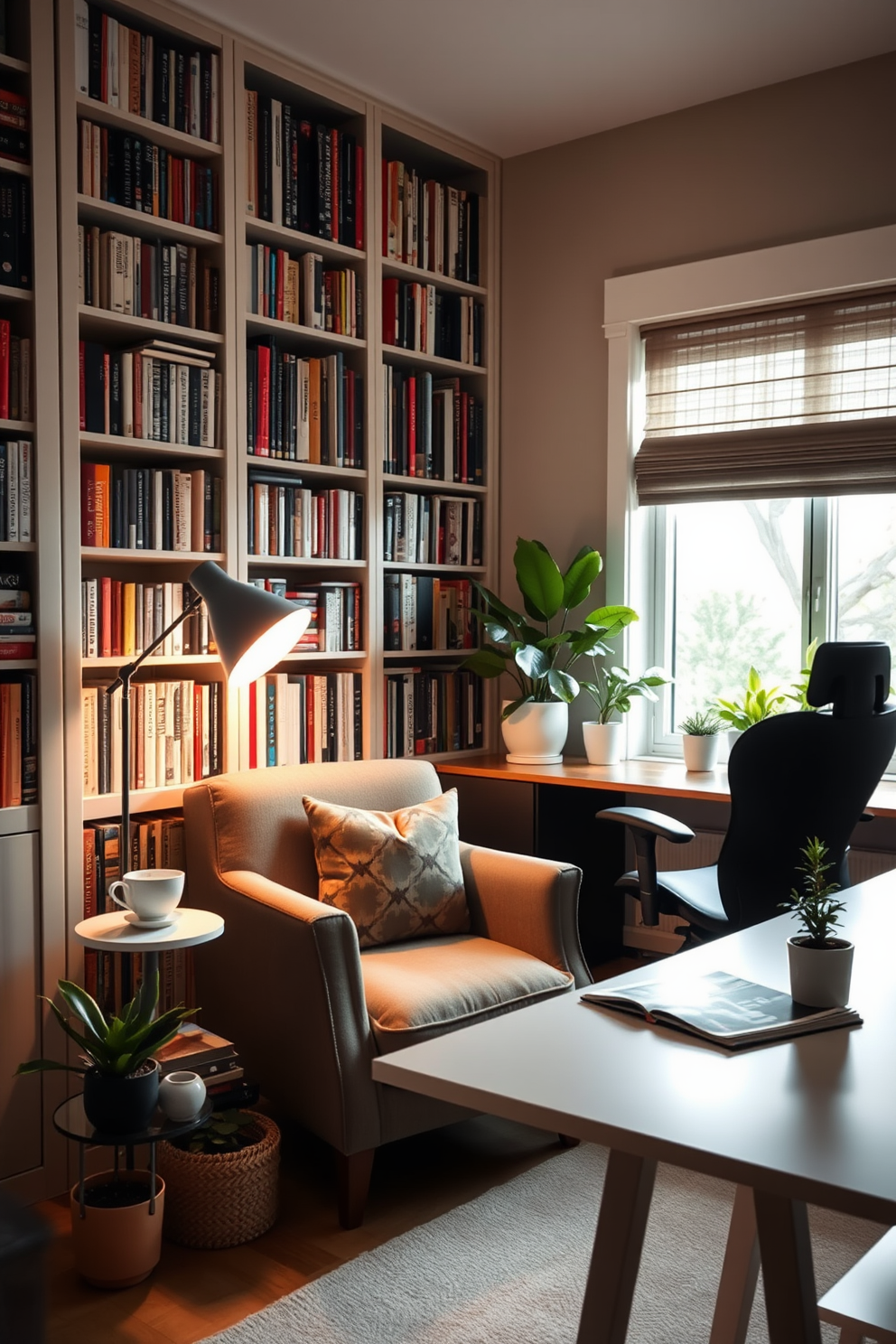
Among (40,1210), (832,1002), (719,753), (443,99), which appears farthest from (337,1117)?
(443,99)

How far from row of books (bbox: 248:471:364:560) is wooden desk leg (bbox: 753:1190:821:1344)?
2431 millimetres

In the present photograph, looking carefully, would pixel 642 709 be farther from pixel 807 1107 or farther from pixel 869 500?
pixel 807 1107

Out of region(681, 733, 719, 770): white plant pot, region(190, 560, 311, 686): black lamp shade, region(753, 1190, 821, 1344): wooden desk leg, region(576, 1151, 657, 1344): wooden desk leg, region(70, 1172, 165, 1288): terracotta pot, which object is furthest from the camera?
region(681, 733, 719, 770): white plant pot

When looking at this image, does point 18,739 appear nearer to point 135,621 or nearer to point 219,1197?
point 135,621

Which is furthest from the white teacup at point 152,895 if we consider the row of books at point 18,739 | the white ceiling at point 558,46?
the white ceiling at point 558,46

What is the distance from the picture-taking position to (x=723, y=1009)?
4.91 feet

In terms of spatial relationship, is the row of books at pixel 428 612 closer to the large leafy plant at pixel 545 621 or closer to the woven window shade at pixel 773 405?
the large leafy plant at pixel 545 621

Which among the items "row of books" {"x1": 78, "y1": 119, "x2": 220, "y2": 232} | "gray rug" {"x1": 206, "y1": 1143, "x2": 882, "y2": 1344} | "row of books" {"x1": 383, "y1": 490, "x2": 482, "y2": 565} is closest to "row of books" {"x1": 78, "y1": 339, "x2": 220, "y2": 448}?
"row of books" {"x1": 78, "y1": 119, "x2": 220, "y2": 232}

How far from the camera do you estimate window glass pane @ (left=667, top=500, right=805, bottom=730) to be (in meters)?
3.90

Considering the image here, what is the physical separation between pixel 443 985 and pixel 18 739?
111 centimetres

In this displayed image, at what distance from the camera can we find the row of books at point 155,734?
294cm

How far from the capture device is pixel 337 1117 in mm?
A: 2527

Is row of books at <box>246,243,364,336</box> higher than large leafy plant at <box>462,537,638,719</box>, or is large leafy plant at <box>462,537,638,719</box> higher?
row of books at <box>246,243,364,336</box>

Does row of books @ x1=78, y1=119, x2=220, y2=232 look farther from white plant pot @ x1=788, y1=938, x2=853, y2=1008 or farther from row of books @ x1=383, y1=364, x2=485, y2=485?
white plant pot @ x1=788, y1=938, x2=853, y2=1008
